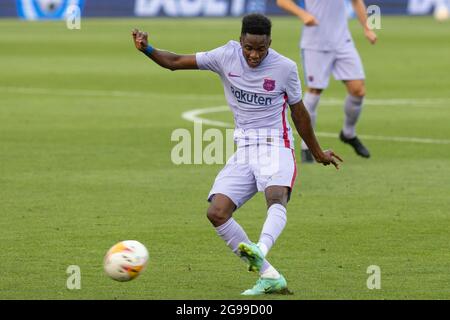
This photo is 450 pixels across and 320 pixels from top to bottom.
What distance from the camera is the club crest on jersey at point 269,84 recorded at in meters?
8.70

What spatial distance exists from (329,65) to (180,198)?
3.85 m

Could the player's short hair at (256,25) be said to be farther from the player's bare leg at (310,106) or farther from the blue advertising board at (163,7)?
the blue advertising board at (163,7)

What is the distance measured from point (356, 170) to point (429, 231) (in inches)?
146

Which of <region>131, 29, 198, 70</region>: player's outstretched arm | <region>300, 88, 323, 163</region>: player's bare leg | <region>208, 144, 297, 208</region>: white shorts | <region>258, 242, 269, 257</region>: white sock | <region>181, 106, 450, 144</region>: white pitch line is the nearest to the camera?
<region>258, 242, 269, 257</region>: white sock

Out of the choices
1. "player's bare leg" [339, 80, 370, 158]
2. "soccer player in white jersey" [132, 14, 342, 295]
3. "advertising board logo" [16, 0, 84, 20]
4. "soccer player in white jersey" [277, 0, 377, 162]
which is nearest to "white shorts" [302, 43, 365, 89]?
"soccer player in white jersey" [277, 0, 377, 162]

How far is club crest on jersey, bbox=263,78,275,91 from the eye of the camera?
28.6ft

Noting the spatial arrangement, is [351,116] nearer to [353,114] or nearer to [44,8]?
[353,114]

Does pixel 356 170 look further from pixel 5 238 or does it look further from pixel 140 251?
pixel 140 251

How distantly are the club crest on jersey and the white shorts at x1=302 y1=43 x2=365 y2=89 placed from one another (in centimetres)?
671

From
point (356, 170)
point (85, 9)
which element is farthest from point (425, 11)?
point (356, 170)

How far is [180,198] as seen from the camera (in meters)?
12.4

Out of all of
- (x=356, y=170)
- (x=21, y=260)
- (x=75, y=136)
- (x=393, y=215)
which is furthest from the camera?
(x=75, y=136)

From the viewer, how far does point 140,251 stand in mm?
8172

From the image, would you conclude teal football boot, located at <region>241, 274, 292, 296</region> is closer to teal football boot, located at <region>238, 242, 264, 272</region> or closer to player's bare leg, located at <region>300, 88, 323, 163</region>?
teal football boot, located at <region>238, 242, 264, 272</region>
